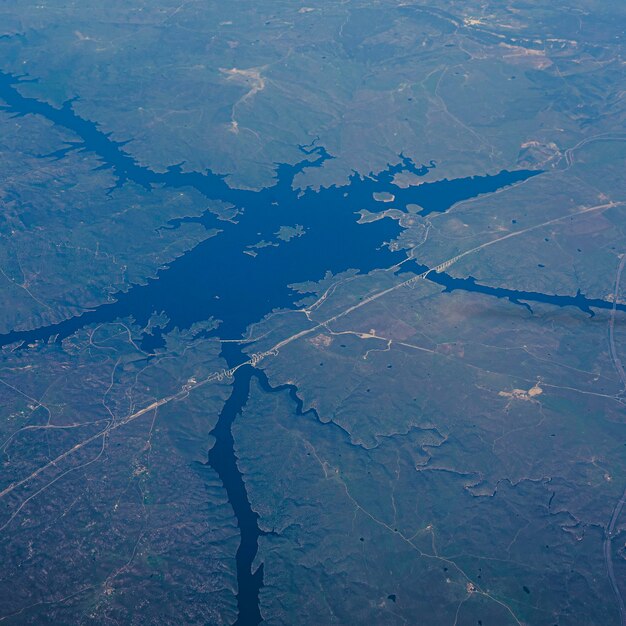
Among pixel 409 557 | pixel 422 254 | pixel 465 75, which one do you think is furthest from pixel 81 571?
pixel 465 75

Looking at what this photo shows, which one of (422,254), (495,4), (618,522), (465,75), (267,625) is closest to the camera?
(267,625)

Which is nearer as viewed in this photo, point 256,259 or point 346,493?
point 346,493

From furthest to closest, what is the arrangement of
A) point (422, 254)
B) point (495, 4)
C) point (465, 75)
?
point (495, 4) < point (465, 75) < point (422, 254)

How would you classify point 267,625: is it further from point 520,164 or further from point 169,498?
point 520,164

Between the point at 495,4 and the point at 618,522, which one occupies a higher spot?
the point at 495,4

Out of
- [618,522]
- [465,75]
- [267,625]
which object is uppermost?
[465,75]

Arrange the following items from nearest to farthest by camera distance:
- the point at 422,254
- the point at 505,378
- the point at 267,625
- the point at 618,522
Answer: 1. the point at 267,625
2. the point at 618,522
3. the point at 505,378
4. the point at 422,254

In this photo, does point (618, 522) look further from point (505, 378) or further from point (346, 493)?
point (346, 493)

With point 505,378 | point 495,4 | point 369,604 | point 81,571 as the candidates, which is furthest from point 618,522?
point 495,4

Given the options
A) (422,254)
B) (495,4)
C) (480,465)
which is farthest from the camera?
(495,4)
